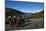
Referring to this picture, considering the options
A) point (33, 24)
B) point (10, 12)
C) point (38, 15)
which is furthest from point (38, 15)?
point (10, 12)

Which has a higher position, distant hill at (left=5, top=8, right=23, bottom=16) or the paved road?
distant hill at (left=5, top=8, right=23, bottom=16)

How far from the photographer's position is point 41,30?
1660 mm

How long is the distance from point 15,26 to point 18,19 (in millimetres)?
127

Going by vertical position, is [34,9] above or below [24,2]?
below

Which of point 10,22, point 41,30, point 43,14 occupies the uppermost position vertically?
point 43,14

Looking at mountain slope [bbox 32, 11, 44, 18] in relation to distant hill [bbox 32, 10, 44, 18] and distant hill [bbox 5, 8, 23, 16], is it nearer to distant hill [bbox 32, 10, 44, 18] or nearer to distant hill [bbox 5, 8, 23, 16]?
distant hill [bbox 32, 10, 44, 18]

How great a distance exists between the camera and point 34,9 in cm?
164

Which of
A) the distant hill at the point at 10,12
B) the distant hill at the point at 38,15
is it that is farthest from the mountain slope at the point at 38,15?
the distant hill at the point at 10,12

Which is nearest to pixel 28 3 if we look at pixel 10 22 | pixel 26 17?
pixel 26 17

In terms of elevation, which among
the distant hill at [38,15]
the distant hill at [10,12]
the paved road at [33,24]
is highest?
the distant hill at [10,12]

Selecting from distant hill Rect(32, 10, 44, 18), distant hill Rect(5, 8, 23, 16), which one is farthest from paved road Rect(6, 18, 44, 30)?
distant hill Rect(5, 8, 23, 16)

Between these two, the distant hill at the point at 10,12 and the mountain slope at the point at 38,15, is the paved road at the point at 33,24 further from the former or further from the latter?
the distant hill at the point at 10,12

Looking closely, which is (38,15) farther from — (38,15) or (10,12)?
(10,12)

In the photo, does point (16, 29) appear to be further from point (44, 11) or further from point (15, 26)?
point (44, 11)
